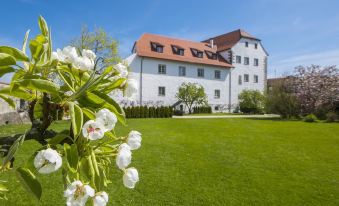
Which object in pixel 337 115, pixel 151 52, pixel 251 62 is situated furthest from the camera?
pixel 251 62

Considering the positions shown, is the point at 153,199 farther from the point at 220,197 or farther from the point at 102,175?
→ the point at 102,175

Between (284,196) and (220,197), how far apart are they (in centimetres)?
104

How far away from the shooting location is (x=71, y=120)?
0.84 m

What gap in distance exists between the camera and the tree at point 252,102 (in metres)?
30.9

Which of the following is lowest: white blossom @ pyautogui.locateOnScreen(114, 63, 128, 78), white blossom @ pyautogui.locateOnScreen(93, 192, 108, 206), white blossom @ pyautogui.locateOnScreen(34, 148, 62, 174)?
white blossom @ pyautogui.locateOnScreen(93, 192, 108, 206)

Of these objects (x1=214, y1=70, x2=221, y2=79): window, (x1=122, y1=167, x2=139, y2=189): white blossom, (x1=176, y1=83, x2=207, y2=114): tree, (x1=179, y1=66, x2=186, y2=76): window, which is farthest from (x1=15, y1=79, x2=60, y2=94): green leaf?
(x1=214, y1=70, x2=221, y2=79): window

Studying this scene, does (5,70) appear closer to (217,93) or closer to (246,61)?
(217,93)

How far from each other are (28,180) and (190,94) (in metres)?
26.5

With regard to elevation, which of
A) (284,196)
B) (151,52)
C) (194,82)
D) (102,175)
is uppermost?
(151,52)

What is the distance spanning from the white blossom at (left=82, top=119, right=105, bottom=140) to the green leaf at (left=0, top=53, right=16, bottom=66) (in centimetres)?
31

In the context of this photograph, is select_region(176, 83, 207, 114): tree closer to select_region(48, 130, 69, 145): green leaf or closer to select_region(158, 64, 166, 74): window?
select_region(158, 64, 166, 74): window

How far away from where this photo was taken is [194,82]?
29766 millimetres

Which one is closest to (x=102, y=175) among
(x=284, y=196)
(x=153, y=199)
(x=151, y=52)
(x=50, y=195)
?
(x=153, y=199)

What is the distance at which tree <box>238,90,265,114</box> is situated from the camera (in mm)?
30859
